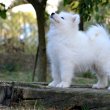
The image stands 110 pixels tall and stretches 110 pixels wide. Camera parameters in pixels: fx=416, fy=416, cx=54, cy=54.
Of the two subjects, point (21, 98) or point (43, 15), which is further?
point (43, 15)

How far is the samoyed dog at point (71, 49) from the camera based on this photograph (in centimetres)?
616

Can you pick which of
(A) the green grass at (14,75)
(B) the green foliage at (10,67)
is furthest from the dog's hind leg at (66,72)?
(B) the green foliage at (10,67)

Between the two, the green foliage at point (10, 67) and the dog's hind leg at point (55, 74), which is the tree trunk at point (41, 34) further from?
the green foliage at point (10, 67)

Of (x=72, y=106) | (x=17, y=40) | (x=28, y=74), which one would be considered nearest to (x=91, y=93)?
(x=72, y=106)

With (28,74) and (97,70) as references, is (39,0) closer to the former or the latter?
(97,70)

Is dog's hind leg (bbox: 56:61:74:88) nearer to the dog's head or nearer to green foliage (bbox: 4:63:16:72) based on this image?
the dog's head

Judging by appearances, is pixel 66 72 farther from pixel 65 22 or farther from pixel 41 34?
pixel 41 34

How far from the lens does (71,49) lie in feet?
Result: 20.4

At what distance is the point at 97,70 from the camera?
6.68 m

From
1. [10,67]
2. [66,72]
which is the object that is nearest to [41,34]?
[66,72]

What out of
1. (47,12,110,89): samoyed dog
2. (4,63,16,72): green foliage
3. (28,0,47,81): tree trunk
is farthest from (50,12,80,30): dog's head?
(4,63,16,72): green foliage

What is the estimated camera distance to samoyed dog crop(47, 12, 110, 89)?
616cm

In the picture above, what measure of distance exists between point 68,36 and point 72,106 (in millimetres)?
1080

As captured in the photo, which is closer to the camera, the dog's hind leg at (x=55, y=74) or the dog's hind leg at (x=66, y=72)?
the dog's hind leg at (x=66, y=72)
